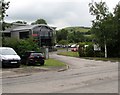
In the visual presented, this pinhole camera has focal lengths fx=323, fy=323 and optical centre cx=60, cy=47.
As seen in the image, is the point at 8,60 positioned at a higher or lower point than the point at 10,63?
higher

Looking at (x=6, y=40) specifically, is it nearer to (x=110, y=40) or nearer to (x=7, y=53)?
(x=7, y=53)

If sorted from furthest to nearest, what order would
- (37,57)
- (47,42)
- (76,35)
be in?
(76,35), (47,42), (37,57)

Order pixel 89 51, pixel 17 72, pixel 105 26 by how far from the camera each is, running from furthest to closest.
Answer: pixel 89 51 < pixel 105 26 < pixel 17 72

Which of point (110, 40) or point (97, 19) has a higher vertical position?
point (97, 19)

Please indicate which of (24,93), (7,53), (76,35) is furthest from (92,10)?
(76,35)

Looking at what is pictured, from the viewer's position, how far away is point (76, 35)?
11931 cm

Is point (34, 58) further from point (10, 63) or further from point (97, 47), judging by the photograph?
point (97, 47)

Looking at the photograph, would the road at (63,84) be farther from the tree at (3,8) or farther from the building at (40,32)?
the building at (40,32)

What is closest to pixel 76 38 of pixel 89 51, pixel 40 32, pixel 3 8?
pixel 40 32

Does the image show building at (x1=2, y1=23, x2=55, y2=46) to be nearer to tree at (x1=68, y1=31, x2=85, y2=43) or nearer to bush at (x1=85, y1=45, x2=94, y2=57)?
tree at (x1=68, y1=31, x2=85, y2=43)

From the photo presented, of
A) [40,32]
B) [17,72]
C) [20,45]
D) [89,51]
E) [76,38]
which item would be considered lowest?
[17,72]

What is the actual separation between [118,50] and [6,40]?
19701 mm

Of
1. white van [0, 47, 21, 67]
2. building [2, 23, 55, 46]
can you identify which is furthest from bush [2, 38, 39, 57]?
building [2, 23, 55, 46]

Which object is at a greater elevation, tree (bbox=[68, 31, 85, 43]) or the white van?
tree (bbox=[68, 31, 85, 43])
